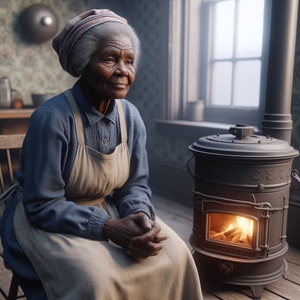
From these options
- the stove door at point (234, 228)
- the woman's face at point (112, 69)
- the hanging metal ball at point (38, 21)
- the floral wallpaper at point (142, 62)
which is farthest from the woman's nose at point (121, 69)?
the hanging metal ball at point (38, 21)

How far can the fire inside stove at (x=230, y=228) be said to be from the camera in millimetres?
2129

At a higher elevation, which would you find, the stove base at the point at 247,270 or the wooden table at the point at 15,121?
the wooden table at the point at 15,121

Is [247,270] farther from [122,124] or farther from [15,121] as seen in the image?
[15,121]

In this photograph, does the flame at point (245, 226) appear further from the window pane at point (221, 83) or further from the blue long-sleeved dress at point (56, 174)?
the window pane at point (221, 83)

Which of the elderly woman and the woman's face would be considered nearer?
the elderly woman

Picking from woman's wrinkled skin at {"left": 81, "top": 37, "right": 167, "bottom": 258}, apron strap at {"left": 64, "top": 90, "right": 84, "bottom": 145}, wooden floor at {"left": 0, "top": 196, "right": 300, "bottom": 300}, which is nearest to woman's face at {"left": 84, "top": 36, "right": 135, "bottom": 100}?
woman's wrinkled skin at {"left": 81, "top": 37, "right": 167, "bottom": 258}

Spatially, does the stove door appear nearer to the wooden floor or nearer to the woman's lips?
the wooden floor

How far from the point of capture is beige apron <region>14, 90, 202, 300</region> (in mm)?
1139

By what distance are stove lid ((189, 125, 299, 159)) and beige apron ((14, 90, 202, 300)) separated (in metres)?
0.69

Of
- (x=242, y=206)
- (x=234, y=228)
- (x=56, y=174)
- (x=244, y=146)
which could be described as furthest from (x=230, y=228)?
→ (x=56, y=174)

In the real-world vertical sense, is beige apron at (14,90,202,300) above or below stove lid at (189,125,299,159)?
below

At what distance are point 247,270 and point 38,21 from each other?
323 cm

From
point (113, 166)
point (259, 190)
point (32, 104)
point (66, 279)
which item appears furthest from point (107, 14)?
point (32, 104)

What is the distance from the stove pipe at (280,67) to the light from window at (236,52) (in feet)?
3.58
